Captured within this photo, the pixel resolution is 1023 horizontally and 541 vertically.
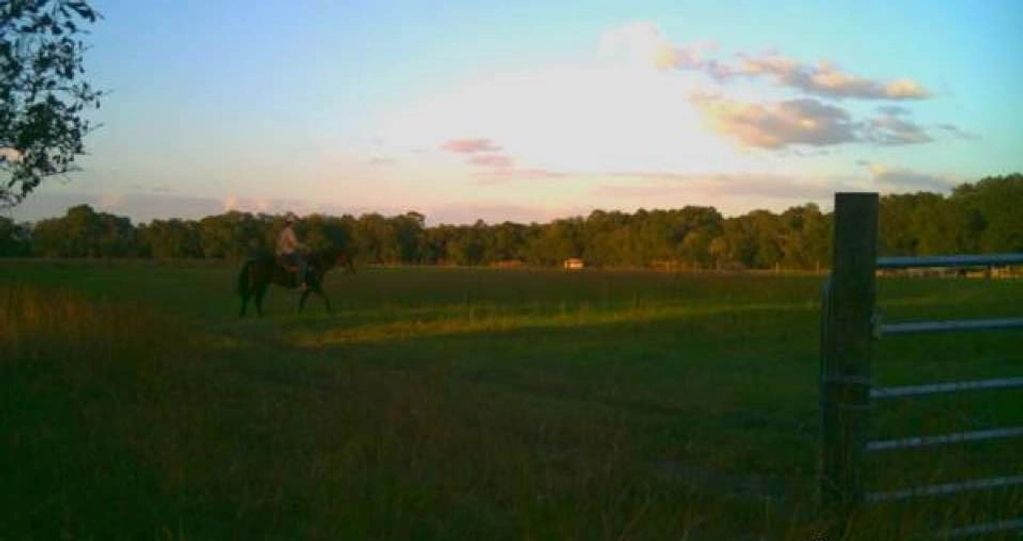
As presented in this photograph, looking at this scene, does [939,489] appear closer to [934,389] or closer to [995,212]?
[934,389]

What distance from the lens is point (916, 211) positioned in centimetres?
9338

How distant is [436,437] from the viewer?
7.66 meters

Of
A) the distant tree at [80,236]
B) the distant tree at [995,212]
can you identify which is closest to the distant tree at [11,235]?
the distant tree at [995,212]

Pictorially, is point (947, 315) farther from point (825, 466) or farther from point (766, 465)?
point (825, 466)

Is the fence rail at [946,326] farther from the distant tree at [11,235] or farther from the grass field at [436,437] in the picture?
the distant tree at [11,235]

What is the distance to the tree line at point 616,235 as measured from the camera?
85875 millimetres

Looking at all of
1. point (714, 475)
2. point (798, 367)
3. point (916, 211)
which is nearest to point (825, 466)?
point (714, 475)

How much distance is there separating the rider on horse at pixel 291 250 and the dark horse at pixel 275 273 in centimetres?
16

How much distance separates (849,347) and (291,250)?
2539cm

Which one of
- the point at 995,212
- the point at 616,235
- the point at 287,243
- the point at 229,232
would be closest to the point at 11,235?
the point at 287,243

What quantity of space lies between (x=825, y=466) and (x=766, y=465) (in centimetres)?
304

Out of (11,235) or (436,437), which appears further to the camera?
(11,235)

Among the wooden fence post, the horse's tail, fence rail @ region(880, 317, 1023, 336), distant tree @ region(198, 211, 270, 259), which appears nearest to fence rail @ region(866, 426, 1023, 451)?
the wooden fence post

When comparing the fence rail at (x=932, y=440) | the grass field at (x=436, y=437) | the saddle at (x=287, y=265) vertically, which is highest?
the saddle at (x=287, y=265)
